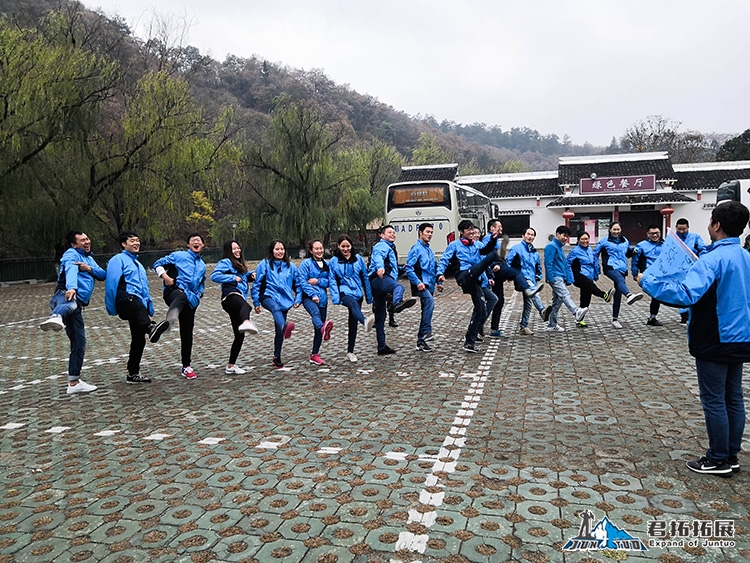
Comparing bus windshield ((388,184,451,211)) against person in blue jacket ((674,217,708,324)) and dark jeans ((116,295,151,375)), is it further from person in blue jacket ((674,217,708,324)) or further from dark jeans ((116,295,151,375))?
dark jeans ((116,295,151,375))

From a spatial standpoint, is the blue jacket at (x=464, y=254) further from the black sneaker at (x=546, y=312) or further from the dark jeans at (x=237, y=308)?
the dark jeans at (x=237, y=308)

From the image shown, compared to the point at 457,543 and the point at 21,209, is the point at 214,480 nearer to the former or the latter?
the point at 457,543

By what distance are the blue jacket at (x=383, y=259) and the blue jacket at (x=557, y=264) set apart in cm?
278

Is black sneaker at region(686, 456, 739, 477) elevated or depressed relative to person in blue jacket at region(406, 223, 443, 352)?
depressed

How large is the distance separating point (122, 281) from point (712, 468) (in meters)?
5.74

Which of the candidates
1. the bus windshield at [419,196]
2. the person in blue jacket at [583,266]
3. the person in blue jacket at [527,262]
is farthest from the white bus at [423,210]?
the person in blue jacket at [527,262]

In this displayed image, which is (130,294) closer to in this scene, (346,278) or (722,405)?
(346,278)

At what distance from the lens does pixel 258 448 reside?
4.27 m

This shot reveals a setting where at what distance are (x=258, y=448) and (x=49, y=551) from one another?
160cm

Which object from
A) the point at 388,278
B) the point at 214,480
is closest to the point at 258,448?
the point at 214,480

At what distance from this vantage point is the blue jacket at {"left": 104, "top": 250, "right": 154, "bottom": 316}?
6137 millimetres

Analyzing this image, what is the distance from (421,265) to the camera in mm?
7707

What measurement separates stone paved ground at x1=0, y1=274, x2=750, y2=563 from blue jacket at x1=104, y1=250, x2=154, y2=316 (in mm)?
1007

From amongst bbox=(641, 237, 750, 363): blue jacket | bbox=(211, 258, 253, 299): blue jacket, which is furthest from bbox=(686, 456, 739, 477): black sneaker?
bbox=(211, 258, 253, 299): blue jacket
